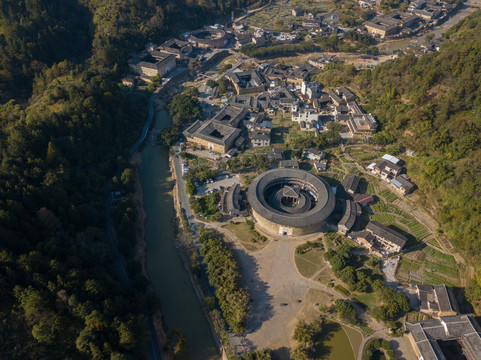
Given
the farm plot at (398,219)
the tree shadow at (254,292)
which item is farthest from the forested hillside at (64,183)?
the farm plot at (398,219)

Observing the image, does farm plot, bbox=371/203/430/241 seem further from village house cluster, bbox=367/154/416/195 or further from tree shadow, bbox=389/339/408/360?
tree shadow, bbox=389/339/408/360

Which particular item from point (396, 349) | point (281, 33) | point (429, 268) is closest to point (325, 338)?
point (396, 349)

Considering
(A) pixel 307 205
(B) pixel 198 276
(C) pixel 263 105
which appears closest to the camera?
(B) pixel 198 276

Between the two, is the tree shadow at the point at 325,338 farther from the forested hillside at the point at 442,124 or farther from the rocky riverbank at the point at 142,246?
the forested hillside at the point at 442,124

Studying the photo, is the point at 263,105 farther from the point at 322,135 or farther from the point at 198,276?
the point at 198,276

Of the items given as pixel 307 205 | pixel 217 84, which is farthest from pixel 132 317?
pixel 217 84
